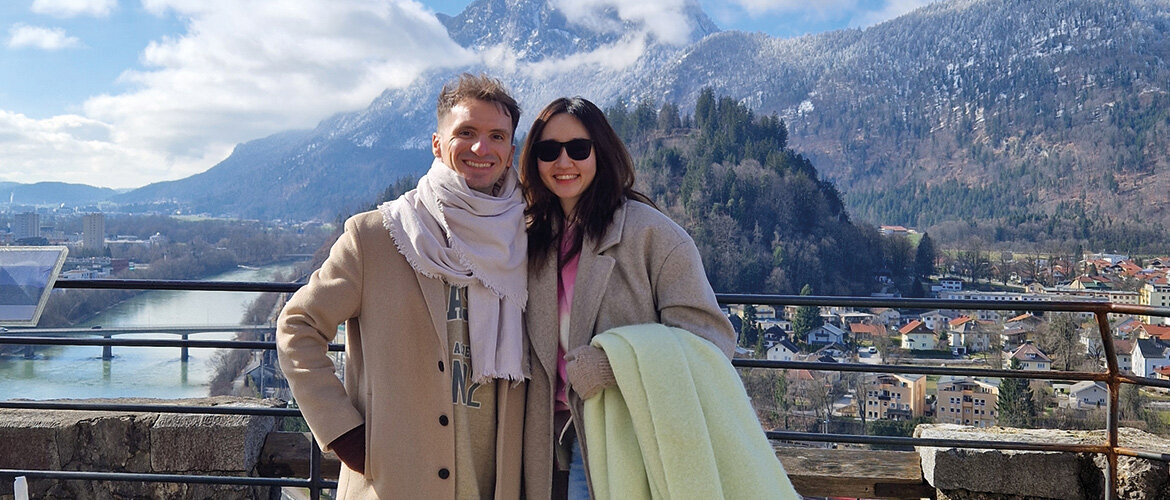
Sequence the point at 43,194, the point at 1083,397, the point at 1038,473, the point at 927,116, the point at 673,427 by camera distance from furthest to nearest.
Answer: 1. the point at 927,116
2. the point at 43,194
3. the point at 1083,397
4. the point at 1038,473
5. the point at 673,427

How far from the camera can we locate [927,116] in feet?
406

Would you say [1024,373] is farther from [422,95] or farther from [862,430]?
[422,95]

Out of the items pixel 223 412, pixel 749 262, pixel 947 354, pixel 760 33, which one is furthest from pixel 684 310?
pixel 760 33

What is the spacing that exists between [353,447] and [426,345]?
261 mm

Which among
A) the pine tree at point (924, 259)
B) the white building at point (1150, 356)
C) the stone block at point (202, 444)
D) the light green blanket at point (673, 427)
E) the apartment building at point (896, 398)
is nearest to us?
the light green blanket at point (673, 427)

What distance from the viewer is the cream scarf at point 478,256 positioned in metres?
1.69

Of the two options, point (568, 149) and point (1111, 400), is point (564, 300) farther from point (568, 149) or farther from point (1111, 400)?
point (1111, 400)

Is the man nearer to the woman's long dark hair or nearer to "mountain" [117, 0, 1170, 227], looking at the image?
the woman's long dark hair

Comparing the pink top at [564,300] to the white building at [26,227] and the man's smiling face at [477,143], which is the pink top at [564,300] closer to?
the man's smiling face at [477,143]

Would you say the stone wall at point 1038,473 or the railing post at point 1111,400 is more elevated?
the railing post at point 1111,400

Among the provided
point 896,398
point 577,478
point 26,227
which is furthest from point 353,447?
point 26,227

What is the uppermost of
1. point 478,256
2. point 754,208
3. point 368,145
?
point 368,145


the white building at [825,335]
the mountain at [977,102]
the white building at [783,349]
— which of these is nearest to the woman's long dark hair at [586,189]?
the white building at [783,349]

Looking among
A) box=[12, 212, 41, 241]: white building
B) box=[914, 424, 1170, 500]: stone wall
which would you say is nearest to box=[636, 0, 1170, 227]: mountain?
box=[12, 212, 41, 241]: white building
